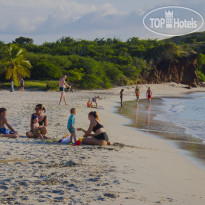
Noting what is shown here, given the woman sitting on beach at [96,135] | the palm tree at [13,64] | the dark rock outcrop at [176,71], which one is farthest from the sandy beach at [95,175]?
the dark rock outcrop at [176,71]

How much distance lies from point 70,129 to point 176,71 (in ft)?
217

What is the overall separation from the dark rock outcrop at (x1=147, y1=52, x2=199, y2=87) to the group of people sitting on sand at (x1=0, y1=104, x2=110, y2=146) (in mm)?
55346

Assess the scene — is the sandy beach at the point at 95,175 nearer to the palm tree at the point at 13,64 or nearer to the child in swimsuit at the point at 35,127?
the child in swimsuit at the point at 35,127

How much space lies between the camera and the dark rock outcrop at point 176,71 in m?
66.1

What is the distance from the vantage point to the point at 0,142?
25.2 feet

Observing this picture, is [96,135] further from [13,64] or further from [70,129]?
[13,64]

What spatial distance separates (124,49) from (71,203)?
68.6 meters

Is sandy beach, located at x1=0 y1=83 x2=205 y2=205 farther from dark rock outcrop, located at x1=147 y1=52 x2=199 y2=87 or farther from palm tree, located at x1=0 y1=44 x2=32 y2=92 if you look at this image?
dark rock outcrop, located at x1=147 y1=52 x2=199 y2=87

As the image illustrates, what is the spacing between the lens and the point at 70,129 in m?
8.15

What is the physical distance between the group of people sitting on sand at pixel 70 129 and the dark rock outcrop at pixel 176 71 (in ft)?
182

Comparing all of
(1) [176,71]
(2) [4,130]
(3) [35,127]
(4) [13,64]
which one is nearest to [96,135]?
(3) [35,127]

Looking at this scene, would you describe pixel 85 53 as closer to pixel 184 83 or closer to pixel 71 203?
pixel 184 83

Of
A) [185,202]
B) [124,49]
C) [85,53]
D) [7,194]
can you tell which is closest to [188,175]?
[185,202]

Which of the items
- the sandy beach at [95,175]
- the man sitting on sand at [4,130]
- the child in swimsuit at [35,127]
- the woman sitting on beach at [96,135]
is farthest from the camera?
the child in swimsuit at [35,127]
